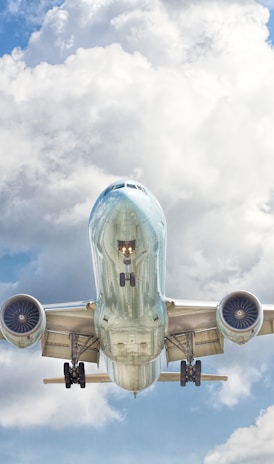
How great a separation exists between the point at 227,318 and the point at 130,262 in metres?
5.71

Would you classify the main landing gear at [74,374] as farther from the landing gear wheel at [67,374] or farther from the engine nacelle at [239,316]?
the engine nacelle at [239,316]

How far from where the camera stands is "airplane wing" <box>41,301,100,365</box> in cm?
3331

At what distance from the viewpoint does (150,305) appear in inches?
1194

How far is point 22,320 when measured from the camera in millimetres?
31719

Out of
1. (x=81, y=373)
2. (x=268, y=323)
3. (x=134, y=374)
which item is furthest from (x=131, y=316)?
(x=268, y=323)

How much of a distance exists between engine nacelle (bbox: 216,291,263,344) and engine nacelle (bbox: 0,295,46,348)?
7049 millimetres

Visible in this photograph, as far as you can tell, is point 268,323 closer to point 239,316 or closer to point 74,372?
point 239,316

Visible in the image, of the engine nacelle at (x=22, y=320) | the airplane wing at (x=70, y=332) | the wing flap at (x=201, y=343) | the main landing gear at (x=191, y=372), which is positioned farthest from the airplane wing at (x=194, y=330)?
the engine nacelle at (x=22, y=320)

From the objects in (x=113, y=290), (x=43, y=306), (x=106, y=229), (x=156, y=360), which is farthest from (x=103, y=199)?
(x=156, y=360)

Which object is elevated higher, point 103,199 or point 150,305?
point 103,199

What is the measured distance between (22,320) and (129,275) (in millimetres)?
5591

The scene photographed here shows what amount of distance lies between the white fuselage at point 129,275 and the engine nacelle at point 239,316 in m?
2.34

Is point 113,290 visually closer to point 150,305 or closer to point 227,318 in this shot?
point 150,305

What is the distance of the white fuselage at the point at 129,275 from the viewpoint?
89.1ft
